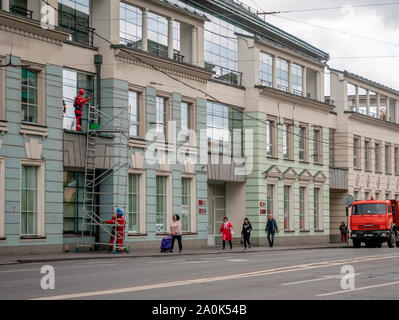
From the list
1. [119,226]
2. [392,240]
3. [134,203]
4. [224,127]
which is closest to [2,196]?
[119,226]

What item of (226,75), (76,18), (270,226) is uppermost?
(76,18)

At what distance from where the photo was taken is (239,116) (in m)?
45.9

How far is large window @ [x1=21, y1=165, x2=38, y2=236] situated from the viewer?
30.7 meters

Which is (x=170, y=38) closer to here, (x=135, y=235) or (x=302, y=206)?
(x=135, y=235)

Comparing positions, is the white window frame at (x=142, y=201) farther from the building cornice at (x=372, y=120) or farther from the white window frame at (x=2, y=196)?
the building cornice at (x=372, y=120)

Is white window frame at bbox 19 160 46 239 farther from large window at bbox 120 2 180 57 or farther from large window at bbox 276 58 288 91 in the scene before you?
large window at bbox 276 58 288 91

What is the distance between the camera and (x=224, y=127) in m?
44.4

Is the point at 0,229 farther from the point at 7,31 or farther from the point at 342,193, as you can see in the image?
the point at 342,193

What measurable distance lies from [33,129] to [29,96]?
4.34 ft

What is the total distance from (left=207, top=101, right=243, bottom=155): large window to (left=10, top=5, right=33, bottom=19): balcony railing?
13472mm

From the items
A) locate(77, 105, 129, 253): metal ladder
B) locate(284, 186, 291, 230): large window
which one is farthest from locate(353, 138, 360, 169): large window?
locate(77, 105, 129, 253): metal ladder

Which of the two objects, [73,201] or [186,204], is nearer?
[73,201]
